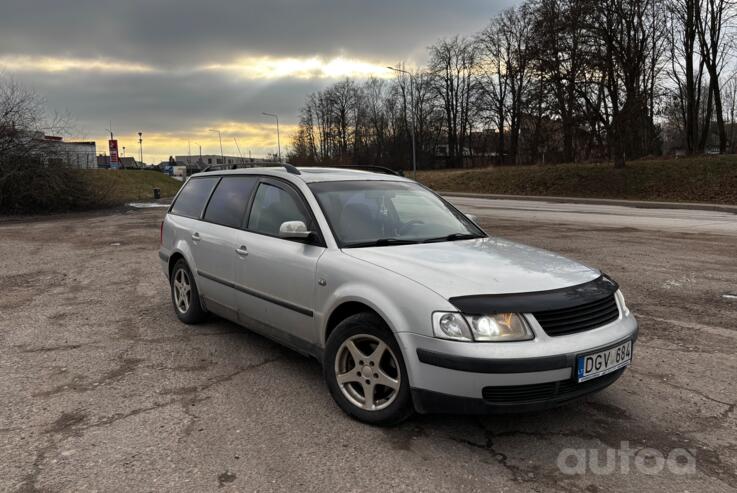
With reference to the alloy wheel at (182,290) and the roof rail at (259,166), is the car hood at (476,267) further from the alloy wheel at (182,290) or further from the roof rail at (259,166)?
the alloy wheel at (182,290)

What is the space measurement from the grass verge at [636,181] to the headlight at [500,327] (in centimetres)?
2631

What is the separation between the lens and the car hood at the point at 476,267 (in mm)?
3088

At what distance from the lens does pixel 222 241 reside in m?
4.93

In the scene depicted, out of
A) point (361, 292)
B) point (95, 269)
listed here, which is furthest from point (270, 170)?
point (95, 269)

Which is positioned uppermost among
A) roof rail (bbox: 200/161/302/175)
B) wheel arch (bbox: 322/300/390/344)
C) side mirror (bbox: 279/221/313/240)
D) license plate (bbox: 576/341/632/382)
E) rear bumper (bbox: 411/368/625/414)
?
roof rail (bbox: 200/161/302/175)

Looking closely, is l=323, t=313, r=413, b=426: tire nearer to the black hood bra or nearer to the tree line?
the black hood bra

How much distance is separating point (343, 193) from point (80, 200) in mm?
23271

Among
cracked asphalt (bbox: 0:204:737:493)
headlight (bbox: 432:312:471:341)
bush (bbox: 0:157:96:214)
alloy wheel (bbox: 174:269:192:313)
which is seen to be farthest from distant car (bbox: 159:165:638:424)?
bush (bbox: 0:157:96:214)

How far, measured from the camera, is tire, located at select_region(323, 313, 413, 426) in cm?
321

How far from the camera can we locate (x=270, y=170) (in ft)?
15.8

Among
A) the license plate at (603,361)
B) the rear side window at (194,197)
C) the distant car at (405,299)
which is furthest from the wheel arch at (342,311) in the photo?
the rear side window at (194,197)

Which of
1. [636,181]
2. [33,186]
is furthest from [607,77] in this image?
[33,186]

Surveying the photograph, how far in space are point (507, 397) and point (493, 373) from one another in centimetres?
18

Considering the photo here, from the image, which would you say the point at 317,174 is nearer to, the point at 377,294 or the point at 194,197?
the point at 377,294
